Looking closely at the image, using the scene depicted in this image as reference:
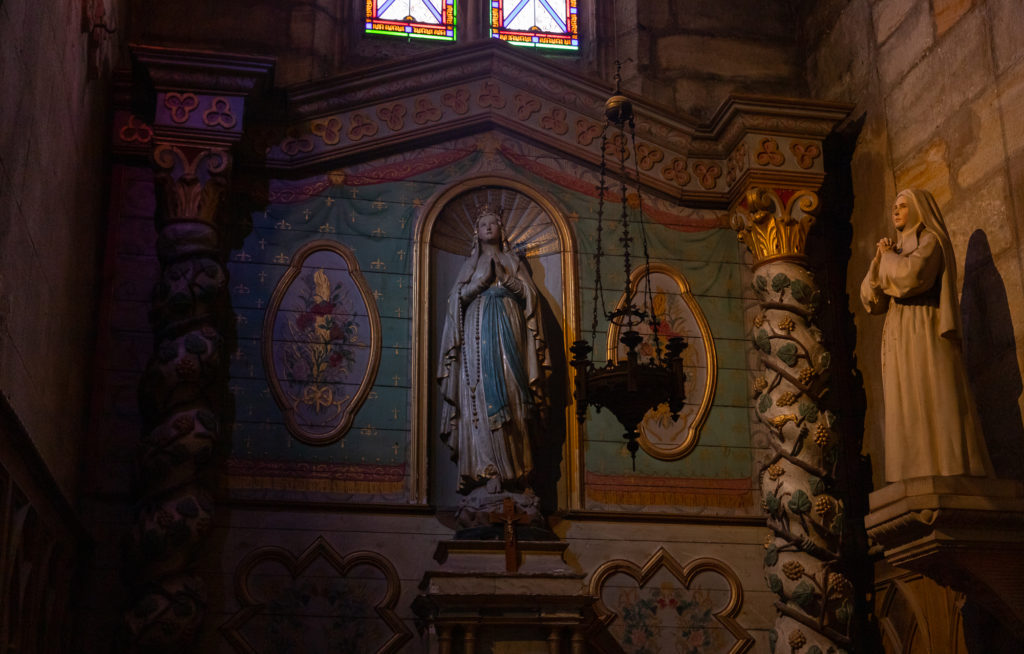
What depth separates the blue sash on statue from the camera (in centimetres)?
851

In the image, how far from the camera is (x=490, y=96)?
9.72 metres

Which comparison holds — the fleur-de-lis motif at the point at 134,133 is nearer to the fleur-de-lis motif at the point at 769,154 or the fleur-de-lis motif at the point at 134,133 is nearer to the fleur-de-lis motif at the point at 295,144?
the fleur-de-lis motif at the point at 295,144

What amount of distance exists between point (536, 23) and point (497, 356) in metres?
3.80

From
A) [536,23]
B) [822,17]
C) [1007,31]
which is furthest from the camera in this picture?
[536,23]

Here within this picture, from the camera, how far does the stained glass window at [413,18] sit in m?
10.9

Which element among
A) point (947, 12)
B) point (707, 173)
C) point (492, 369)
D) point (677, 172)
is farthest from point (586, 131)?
point (947, 12)

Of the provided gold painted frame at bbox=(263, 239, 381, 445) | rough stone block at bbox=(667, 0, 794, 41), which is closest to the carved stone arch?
gold painted frame at bbox=(263, 239, 381, 445)

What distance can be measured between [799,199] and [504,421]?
2753mm

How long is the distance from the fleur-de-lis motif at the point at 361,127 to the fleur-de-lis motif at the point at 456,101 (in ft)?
1.90

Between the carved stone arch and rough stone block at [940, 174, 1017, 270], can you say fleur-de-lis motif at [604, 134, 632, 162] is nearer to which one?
Answer: the carved stone arch

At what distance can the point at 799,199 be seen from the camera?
367 inches

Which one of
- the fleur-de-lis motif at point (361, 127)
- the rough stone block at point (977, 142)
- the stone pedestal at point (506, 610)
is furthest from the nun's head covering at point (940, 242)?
the fleur-de-lis motif at point (361, 127)

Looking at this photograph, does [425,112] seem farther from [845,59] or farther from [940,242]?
[940,242]

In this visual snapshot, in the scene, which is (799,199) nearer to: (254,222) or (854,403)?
(854,403)
